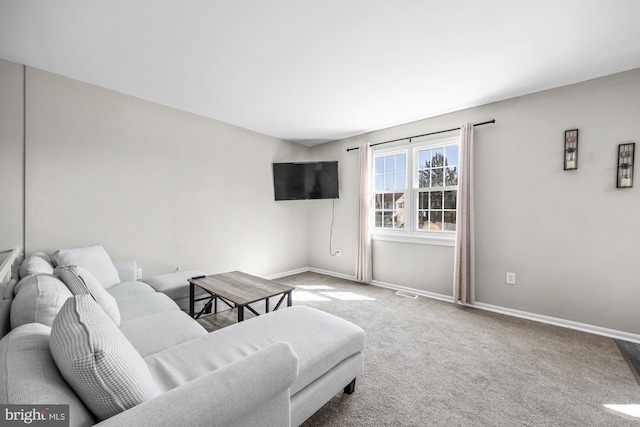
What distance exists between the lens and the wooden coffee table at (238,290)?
239 centimetres

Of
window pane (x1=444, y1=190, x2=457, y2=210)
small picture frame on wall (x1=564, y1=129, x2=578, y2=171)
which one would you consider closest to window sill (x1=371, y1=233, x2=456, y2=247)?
window pane (x1=444, y1=190, x2=457, y2=210)

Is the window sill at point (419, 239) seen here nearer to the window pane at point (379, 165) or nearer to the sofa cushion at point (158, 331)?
the window pane at point (379, 165)

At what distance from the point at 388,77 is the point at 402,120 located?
4.50ft

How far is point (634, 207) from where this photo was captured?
2.53 m

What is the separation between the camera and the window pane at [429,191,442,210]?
3.83 metres

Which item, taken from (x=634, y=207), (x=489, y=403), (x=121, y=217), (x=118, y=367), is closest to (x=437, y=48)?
(x=634, y=207)

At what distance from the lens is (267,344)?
4.99ft

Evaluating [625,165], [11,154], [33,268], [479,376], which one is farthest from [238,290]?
[625,165]

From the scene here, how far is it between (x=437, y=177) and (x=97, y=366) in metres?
3.95

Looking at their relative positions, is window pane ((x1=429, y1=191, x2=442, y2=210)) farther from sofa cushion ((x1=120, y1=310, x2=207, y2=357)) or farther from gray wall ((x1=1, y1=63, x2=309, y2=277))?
sofa cushion ((x1=120, y1=310, x2=207, y2=357))

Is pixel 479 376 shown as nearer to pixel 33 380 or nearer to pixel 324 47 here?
pixel 33 380

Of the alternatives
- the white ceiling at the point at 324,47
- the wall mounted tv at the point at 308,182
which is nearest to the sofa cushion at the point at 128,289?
the white ceiling at the point at 324,47

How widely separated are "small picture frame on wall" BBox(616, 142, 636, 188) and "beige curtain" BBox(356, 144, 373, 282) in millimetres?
2747

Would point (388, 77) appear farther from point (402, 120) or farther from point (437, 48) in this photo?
point (402, 120)
